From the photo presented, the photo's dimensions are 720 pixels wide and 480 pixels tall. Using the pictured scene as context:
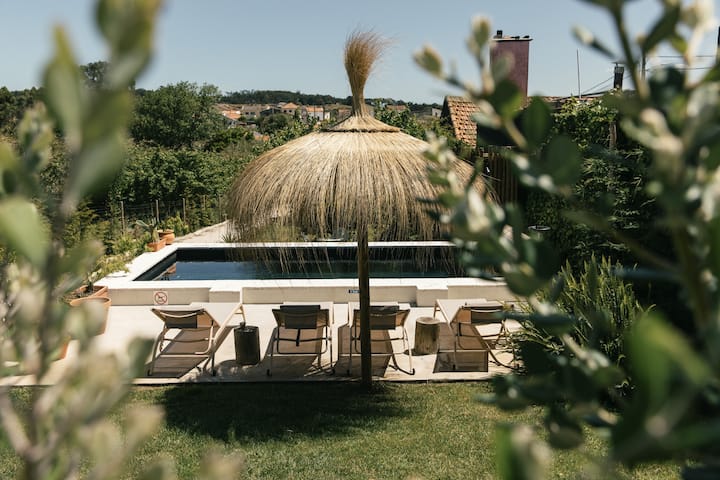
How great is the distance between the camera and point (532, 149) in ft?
2.48

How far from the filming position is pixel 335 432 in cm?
553

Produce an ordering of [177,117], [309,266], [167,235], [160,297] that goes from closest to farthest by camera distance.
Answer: [160,297]
[309,266]
[167,235]
[177,117]

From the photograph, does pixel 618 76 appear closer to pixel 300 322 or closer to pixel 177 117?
pixel 300 322

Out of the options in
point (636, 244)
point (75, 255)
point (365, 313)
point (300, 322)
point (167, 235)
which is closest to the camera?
point (75, 255)

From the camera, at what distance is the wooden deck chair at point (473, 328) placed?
699 centimetres

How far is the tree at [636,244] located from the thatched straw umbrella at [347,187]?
4569 millimetres

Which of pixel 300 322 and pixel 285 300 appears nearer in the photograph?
pixel 300 322

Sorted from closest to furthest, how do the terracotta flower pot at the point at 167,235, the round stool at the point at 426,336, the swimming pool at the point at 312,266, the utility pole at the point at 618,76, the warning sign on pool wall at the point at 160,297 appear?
1. the round stool at the point at 426,336
2. the warning sign on pool wall at the point at 160,297
3. the utility pole at the point at 618,76
4. the swimming pool at the point at 312,266
5. the terracotta flower pot at the point at 167,235

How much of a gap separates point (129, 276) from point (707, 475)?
11168mm

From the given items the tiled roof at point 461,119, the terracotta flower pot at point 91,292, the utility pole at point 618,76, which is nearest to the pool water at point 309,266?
the terracotta flower pot at point 91,292

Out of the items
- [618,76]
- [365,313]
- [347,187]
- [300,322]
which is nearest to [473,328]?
[365,313]

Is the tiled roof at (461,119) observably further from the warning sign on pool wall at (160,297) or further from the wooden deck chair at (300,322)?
the wooden deck chair at (300,322)

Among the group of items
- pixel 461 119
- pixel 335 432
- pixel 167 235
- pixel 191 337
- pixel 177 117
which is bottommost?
pixel 335 432

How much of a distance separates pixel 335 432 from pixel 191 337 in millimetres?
3119
